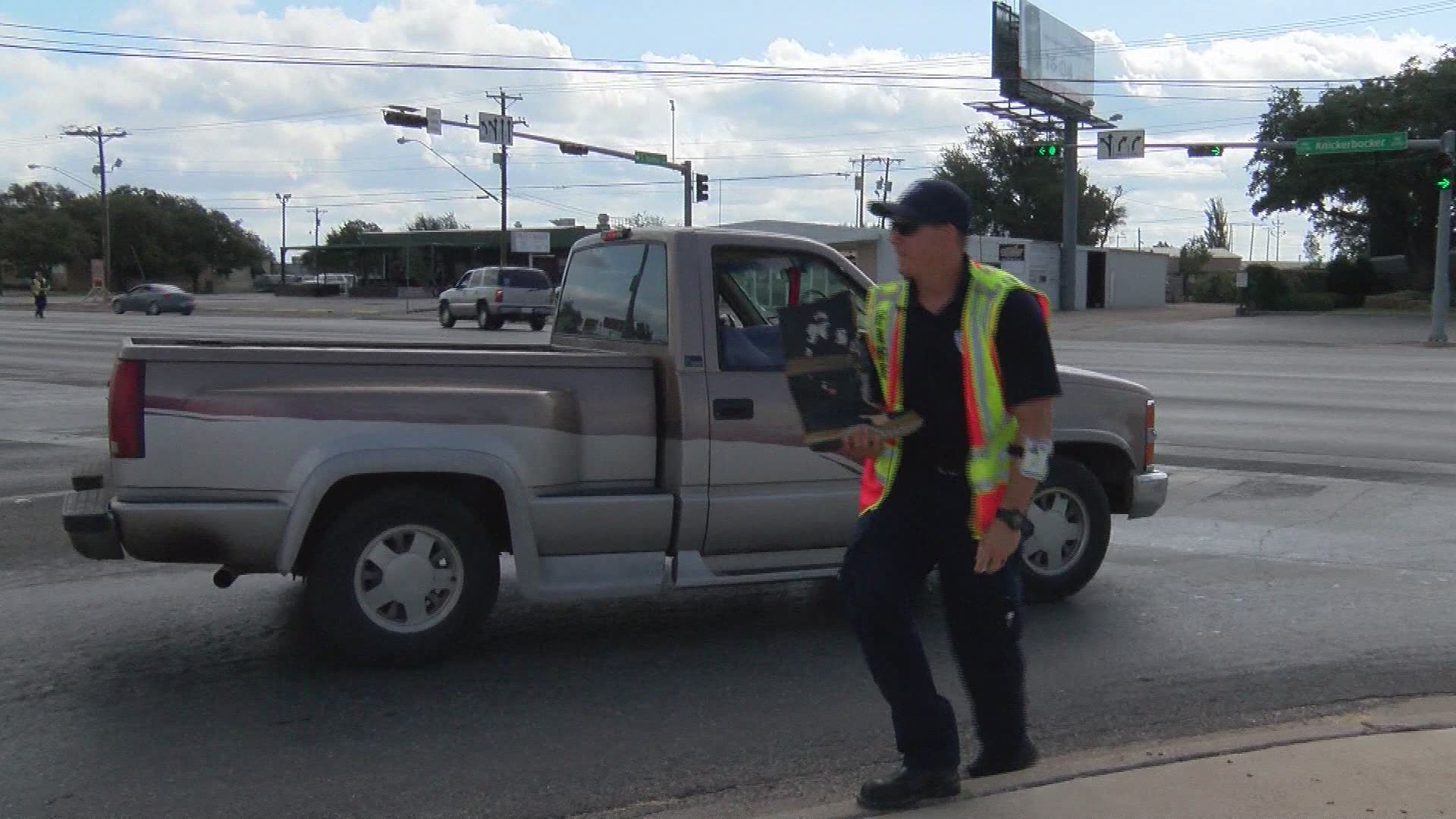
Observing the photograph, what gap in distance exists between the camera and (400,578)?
5.64 metres

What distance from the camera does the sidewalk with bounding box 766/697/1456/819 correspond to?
404 centimetres

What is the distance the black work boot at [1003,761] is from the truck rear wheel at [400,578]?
2358mm

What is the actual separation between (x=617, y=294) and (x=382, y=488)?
5.38 ft

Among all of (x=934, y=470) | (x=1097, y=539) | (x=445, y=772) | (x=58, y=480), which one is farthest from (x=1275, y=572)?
(x=58, y=480)

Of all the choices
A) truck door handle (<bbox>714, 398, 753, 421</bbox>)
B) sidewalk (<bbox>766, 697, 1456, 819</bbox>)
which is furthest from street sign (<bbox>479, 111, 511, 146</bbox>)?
sidewalk (<bbox>766, 697, 1456, 819</bbox>)

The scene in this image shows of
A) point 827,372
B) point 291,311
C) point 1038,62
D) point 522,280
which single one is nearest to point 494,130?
point 522,280

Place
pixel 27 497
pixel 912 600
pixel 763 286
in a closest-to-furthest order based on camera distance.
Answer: pixel 912 600 < pixel 763 286 < pixel 27 497

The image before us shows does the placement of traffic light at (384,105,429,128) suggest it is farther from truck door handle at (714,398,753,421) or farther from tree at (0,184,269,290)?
tree at (0,184,269,290)

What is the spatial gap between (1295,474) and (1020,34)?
5092 cm

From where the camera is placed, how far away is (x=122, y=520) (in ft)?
17.6

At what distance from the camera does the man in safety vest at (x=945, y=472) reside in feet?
12.3

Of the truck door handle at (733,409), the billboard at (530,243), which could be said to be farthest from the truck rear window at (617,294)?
the billboard at (530,243)

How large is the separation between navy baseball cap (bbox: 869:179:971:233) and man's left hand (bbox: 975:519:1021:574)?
0.84 meters

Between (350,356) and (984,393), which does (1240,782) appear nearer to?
(984,393)
